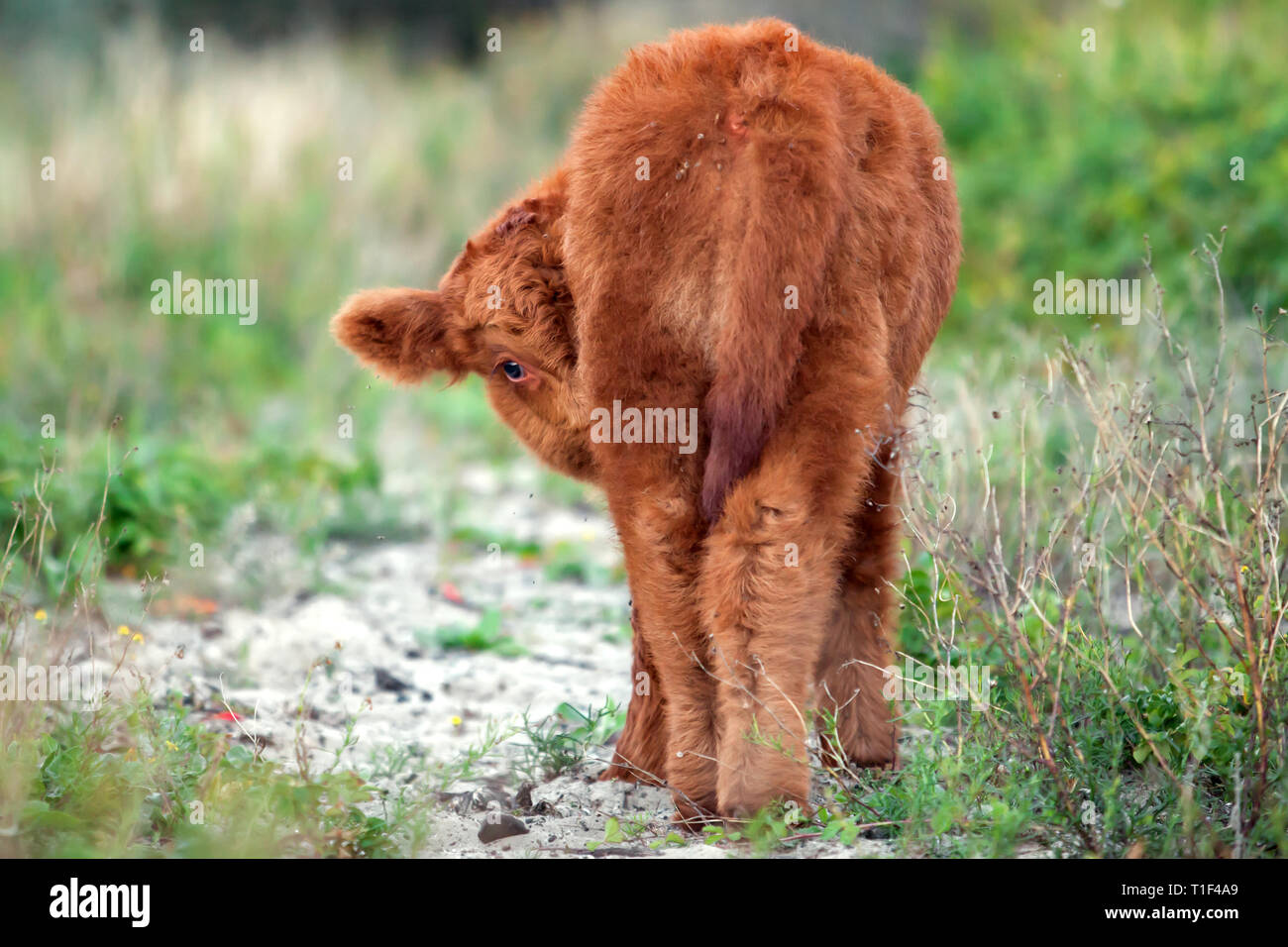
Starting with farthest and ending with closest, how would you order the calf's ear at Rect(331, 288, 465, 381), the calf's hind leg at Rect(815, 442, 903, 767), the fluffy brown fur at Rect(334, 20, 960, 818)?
1. the calf's ear at Rect(331, 288, 465, 381)
2. the calf's hind leg at Rect(815, 442, 903, 767)
3. the fluffy brown fur at Rect(334, 20, 960, 818)

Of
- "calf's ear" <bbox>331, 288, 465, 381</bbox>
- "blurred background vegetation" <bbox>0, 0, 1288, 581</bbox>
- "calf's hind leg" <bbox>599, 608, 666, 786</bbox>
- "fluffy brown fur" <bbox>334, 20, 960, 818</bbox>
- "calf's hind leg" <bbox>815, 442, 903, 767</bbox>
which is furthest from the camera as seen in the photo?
"blurred background vegetation" <bbox>0, 0, 1288, 581</bbox>

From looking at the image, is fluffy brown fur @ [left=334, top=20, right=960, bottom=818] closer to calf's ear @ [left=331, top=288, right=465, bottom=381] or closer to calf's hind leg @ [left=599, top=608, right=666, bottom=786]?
calf's hind leg @ [left=599, top=608, right=666, bottom=786]

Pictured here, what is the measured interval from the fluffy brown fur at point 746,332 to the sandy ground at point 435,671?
19.2 inches

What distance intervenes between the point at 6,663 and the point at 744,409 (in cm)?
273

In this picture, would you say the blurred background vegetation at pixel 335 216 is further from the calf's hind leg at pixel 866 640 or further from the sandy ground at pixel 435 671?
the calf's hind leg at pixel 866 640

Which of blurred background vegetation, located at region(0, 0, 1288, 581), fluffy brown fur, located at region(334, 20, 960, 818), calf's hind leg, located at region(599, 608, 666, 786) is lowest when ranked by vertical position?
calf's hind leg, located at region(599, 608, 666, 786)

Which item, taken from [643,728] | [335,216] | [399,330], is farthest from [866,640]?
[335,216]

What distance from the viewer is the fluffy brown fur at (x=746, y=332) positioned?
3.51 m

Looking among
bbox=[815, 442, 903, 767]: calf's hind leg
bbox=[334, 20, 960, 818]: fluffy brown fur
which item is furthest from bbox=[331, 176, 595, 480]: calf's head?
bbox=[815, 442, 903, 767]: calf's hind leg

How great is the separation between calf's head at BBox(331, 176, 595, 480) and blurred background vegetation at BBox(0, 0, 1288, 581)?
2527 mm

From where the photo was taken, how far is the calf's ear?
4.46 metres

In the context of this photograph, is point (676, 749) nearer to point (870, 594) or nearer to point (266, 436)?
point (870, 594)

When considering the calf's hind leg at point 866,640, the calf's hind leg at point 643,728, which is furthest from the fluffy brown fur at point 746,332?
the calf's hind leg at point 643,728

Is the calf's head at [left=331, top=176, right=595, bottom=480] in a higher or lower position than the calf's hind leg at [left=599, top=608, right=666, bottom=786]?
higher
